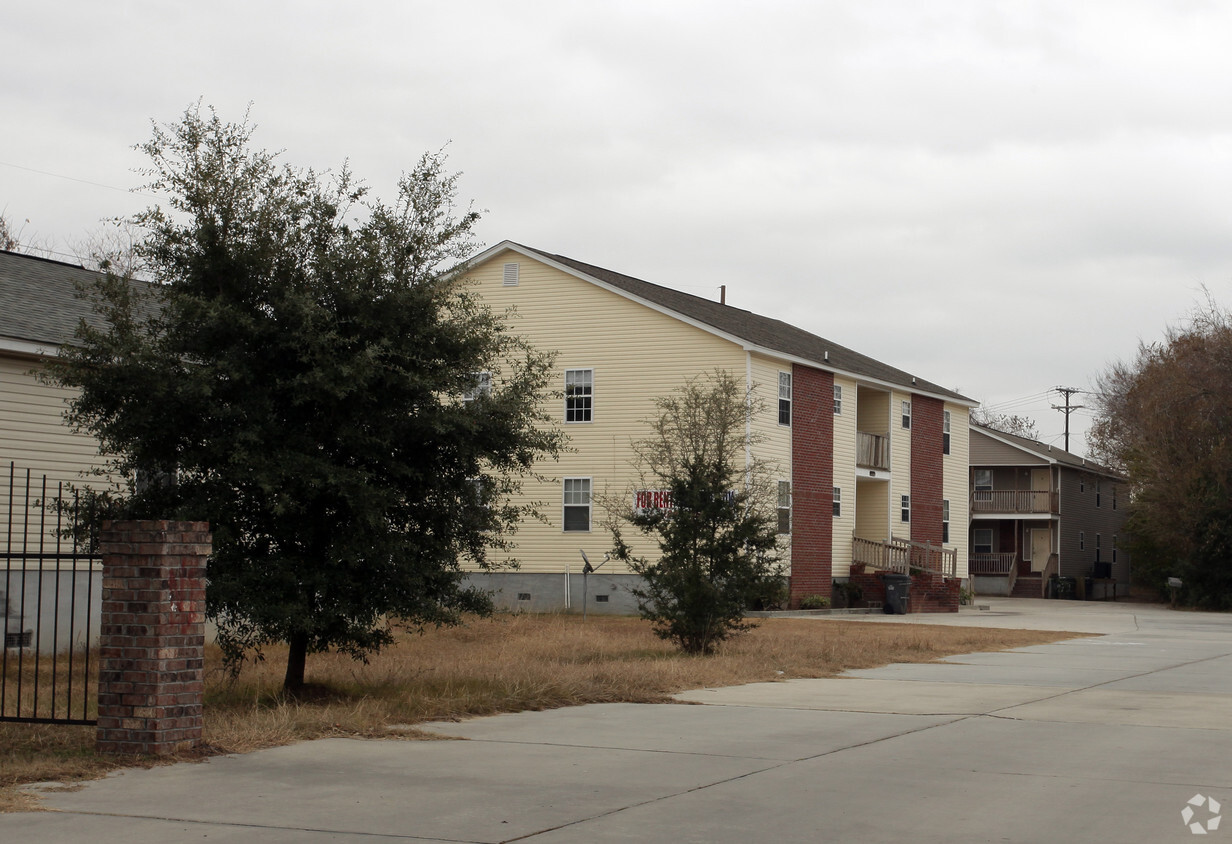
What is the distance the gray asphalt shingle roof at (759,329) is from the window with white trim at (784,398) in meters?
0.73

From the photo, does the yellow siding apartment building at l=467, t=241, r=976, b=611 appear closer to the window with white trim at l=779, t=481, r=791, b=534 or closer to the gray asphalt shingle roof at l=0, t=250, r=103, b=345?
the window with white trim at l=779, t=481, r=791, b=534

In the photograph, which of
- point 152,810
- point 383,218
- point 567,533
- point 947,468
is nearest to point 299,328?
point 383,218

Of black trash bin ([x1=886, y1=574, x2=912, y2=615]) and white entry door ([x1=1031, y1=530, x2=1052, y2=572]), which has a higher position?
white entry door ([x1=1031, y1=530, x2=1052, y2=572])

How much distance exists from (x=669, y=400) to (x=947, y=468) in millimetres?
18107

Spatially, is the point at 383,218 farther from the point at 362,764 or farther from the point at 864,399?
the point at 864,399

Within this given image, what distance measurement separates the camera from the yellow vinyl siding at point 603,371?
117ft

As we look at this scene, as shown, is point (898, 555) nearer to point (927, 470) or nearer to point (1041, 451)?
point (927, 470)

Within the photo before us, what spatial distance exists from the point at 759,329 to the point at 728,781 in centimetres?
3145

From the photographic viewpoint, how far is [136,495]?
41.4 ft

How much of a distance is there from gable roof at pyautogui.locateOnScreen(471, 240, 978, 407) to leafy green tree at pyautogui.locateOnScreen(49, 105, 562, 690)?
21827 mm

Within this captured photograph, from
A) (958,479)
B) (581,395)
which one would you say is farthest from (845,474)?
(958,479)

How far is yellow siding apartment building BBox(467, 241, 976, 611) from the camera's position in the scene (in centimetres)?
3556

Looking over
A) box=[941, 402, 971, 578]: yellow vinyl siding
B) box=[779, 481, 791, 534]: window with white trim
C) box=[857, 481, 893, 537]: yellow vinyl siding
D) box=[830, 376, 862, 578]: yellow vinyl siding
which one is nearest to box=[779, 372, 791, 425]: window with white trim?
box=[779, 481, 791, 534]: window with white trim

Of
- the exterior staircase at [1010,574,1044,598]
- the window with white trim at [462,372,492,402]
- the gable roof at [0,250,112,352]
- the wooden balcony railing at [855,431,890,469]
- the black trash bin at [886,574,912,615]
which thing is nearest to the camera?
the window with white trim at [462,372,492,402]
